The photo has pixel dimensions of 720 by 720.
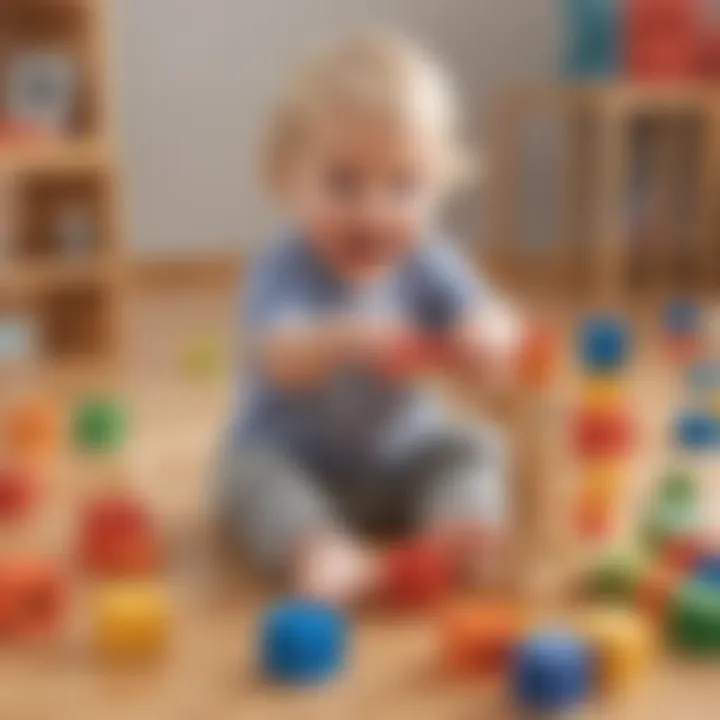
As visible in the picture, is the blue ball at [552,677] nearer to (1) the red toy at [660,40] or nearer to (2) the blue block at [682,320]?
(2) the blue block at [682,320]

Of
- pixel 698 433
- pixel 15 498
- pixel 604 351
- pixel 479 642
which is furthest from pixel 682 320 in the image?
pixel 479 642

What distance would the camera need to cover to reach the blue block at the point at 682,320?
6.79 feet

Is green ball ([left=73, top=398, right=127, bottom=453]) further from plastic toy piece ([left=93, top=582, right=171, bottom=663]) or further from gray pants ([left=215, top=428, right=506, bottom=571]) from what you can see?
plastic toy piece ([left=93, top=582, right=171, bottom=663])

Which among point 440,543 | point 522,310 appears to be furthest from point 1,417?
point 522,310

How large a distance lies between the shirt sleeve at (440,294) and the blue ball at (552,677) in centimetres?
42

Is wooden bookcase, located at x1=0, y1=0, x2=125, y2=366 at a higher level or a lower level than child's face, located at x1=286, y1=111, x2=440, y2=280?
higher

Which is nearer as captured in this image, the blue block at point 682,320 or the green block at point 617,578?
the green block at point 617,578

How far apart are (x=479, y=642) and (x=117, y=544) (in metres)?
0.33

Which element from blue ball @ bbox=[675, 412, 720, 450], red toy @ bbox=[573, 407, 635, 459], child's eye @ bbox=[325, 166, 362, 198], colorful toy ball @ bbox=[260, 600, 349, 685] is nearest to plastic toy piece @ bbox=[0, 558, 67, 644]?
colorful toy ball @ bbox=[260, 600, 349, 685]

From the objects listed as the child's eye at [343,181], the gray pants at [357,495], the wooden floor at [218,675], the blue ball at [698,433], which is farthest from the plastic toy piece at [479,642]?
the blue ball at [698,433]

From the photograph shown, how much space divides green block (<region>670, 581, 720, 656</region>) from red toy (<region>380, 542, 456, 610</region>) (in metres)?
0.17

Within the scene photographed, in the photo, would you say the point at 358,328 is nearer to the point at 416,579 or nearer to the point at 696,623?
the point at 416,579

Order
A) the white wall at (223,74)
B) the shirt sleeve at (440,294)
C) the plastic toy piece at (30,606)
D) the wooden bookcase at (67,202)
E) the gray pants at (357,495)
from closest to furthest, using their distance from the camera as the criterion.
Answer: the plastic toy piece at (30,606)
the gray pants at (357,495)
the shirt sleeve at (440,294)
the wooden bookcase at (67,202)
the white wall at (223,74)

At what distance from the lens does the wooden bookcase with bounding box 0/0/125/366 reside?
207 centimetres
